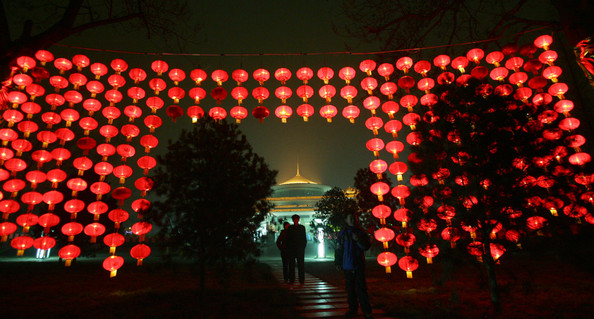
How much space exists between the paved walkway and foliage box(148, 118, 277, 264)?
1.33 metres

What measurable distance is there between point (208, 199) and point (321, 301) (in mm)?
2670

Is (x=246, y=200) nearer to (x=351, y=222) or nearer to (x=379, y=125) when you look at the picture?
(x=351, y=222)

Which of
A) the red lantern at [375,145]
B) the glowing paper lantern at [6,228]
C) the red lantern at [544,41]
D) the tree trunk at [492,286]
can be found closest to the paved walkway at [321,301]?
the tree trunk at [492,286]

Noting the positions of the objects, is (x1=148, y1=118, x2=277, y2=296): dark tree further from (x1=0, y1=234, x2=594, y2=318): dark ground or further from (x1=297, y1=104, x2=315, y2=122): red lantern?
(x1=297, y1=104, x2=315, y2=122): red lantern

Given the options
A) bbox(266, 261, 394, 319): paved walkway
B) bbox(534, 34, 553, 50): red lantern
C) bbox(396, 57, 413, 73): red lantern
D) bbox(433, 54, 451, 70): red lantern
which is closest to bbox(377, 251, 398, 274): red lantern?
bbox(266, 261, 394, 319): paved walkway

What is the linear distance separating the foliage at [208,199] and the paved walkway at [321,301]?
1.33 m

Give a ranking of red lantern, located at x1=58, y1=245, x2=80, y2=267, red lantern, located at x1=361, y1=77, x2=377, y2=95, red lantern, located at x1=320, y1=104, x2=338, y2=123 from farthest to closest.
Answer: red lantern, located at x1=320, y1=104, x2=338, y2=123, red lantern, located at x1=361, y1=77, x2=377, y2=95, red lantern, located at x1=58, y1=245, x2=80, y2=267

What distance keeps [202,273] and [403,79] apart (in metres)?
6.52

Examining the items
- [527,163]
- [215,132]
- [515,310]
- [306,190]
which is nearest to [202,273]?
[215,132]

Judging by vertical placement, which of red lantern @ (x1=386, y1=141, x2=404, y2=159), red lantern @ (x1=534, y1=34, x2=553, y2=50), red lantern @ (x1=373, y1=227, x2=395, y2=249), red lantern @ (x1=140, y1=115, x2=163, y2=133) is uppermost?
red lantern @ (x1=534, y1=34, x2=553, y2=50)

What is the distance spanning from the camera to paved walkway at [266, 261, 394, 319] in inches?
175

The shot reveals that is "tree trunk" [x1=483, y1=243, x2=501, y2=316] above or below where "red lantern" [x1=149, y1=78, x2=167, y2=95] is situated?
below

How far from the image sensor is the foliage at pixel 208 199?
203 inches

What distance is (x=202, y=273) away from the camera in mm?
5137
